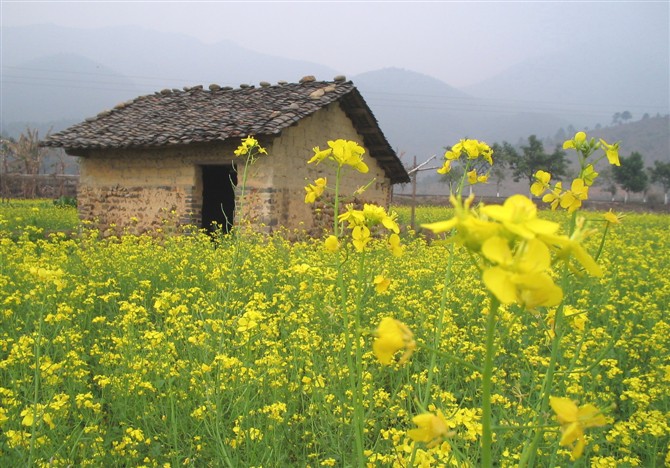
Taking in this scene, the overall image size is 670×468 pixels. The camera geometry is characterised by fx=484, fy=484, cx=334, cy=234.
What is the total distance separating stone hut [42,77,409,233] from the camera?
8.76 m

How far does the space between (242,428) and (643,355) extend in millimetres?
3361

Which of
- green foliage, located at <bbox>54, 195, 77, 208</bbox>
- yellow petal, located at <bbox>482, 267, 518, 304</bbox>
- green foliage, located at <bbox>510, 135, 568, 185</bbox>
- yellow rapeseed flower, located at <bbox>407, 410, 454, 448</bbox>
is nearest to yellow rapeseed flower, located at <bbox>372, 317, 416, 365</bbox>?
yellow rapeseed flower, located at <bbox>407, 410, 454, 448</bbox>

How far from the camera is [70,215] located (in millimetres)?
15125

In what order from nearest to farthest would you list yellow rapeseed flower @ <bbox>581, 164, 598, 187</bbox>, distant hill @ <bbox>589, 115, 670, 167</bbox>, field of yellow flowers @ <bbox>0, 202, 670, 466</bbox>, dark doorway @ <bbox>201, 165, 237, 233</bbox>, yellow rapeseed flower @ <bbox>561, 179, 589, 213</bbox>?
yellow rapeseed flower @ <bbox>561, 179, 589, 213</bbox> → yellow rapeseed flower @ <bbox>581, 164, 598, 187</bbox> → field of yellow flowers @ <bbox>0, 202, 670, 466</bbox> → dark doorway @ <bbox>201, 165, 237, 233</bbox> → distant hill @ <bbox>589, 115, 670, 167</bbox>

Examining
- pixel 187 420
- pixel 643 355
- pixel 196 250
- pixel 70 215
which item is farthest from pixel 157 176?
pixel 643 355

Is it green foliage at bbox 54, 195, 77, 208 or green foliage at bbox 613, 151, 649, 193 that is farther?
green foliage at bbox 613, 151, 649, 193

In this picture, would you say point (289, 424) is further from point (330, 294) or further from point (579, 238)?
point (579, 238)

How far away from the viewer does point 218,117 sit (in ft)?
31.7

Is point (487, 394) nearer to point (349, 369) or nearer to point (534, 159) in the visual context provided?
point (349, 369)

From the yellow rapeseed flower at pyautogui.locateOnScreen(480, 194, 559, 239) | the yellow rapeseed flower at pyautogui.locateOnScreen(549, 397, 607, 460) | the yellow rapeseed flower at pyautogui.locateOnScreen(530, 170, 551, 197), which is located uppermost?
the yellow rapeseed flower at pyautogui.locateOnScreen(530, 170, 551, 197)

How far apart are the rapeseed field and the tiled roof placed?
351cm

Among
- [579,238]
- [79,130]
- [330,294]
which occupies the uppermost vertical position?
[79,130]

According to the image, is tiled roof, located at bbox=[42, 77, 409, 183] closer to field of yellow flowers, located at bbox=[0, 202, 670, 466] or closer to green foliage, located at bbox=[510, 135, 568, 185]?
field of yellow flowers, located at bbox=[0, 202, 670, 466]

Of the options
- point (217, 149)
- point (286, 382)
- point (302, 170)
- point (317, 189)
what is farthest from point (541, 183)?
point (217, 149)
